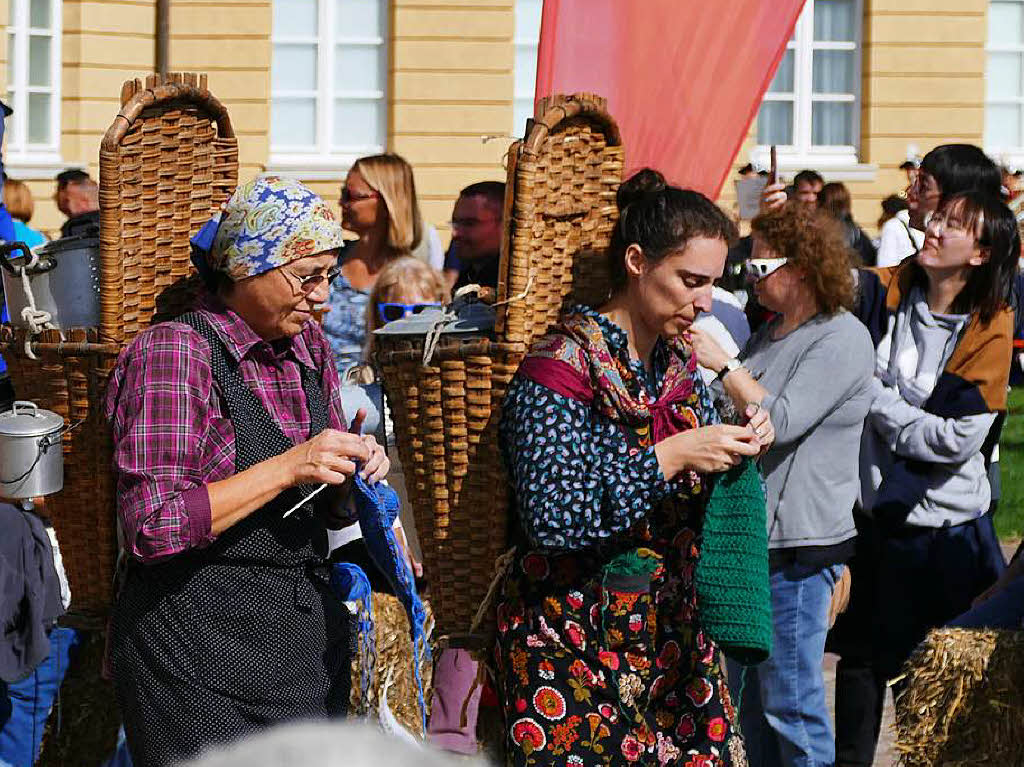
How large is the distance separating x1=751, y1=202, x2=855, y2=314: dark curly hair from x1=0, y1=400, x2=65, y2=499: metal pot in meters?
2.11

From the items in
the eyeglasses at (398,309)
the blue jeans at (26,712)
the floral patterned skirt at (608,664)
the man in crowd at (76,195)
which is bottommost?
the blue jeans at (26,712)

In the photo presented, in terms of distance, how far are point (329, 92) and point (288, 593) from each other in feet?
52.6

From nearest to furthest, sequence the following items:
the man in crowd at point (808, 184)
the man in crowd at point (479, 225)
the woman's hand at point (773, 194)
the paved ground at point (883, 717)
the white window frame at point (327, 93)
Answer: the paved ground at point (883, 717) → the man in crowd at point (479, 225) → the woman's hand at point (773, 194) → the man in crowd at point (808, 184) → the white window frame at point (327, 93)

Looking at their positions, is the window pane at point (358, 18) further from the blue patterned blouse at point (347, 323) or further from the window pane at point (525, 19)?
the blue patterned blouse at point (347, 323)

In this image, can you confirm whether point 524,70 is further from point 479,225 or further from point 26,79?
point 479,225

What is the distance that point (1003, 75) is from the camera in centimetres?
2066

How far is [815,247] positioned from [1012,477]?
6.65m

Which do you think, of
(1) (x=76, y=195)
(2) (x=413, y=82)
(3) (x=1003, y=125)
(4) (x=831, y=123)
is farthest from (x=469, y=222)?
(3) (x=1003, y=125)

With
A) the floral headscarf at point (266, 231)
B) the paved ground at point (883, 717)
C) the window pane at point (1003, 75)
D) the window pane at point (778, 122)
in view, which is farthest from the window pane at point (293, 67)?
the floral headscarf at point (266, 231)

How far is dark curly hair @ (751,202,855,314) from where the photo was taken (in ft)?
16.1

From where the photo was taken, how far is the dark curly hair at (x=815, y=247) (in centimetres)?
490

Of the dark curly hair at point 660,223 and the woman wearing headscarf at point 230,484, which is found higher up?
the dark curly hair at point 660,223

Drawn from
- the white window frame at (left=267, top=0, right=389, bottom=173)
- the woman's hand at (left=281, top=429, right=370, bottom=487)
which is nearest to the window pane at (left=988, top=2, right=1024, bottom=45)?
the white window frame at (left=267, top=0, right=389, bottom=173)

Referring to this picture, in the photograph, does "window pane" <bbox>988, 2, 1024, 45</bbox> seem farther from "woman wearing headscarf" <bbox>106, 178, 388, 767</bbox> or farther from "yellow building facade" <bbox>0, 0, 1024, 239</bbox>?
"woman wearing headscarf" <bbox>106, 178, 388, 767</bbox>
